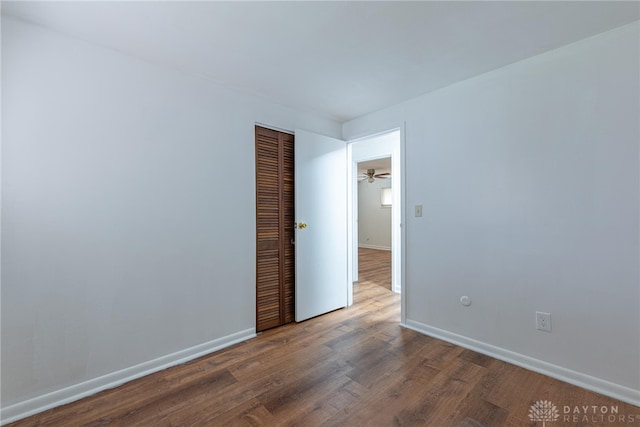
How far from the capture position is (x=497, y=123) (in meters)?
2.19

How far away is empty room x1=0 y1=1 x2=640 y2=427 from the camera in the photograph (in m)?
1.57

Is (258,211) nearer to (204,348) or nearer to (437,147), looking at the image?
(204,348)

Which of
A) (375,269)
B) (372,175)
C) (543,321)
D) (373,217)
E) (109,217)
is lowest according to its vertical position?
(375,269)

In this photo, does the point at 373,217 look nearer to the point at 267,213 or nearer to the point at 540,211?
the point at 267,213

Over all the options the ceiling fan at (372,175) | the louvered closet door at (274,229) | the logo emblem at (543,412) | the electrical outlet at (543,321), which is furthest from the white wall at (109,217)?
the ceiling fan at (372,175)

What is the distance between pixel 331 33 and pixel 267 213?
1.65 meters

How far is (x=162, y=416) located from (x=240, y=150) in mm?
1999

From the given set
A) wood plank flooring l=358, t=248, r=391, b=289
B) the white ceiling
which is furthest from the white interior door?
wood plank flooring l=358, t=248, r=391, b=289

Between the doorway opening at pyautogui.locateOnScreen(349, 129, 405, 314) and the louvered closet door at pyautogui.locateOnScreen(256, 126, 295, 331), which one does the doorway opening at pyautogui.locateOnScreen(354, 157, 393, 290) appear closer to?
the doorway opening at pyautogui.locateOnScreen(349, 129, 405, 314)

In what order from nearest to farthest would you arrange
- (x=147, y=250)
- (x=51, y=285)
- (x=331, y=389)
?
(x=51, y=285)
(x=331, y=389)
(x=147, y=250)

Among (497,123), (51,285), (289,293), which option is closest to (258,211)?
(289,293)

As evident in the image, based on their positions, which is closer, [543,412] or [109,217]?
[543,412]

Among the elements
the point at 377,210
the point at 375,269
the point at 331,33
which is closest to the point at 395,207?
the point at 375,269

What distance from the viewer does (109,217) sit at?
185 cm
